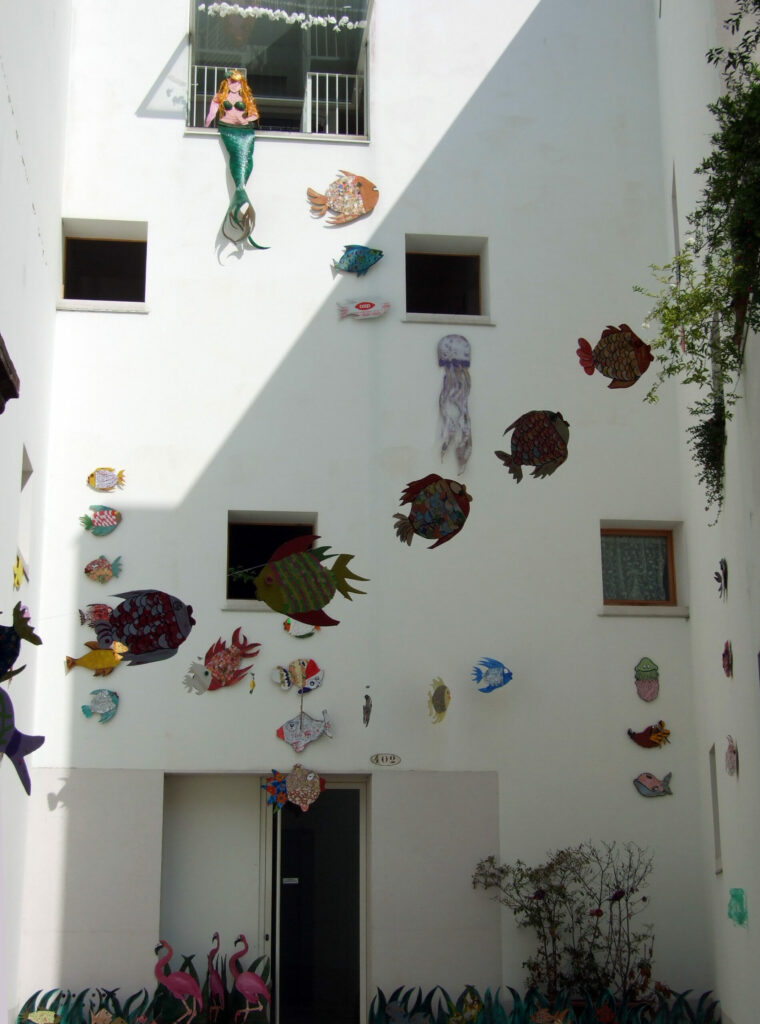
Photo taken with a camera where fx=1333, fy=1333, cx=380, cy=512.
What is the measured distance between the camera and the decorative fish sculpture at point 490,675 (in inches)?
468

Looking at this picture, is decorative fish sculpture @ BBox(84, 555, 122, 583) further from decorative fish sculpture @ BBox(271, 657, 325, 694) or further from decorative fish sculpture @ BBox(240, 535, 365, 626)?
decorative fish sculpture @ BBox(240, 535, 365, 626)

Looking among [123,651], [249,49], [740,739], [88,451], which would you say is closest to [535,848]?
[740,739]

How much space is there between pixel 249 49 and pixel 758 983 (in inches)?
403

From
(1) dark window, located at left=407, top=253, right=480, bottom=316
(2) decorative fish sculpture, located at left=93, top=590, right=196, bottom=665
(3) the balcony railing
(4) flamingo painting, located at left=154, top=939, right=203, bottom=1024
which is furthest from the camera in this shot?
(3) the balcony railing

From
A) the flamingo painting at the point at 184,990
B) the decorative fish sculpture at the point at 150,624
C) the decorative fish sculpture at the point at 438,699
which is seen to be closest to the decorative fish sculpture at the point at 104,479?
the decorative fish sculpture at the point at 150,624

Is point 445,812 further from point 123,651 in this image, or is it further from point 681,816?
point 123,651

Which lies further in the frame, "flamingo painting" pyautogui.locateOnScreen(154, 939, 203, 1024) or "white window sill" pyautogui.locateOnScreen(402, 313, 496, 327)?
"white window sill" pyautogui.locateOnScreen(402, 313, 496, 327)

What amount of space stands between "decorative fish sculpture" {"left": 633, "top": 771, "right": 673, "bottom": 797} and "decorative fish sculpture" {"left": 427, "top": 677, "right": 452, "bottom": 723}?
1823mm

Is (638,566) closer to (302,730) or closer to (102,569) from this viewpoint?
(302,730)

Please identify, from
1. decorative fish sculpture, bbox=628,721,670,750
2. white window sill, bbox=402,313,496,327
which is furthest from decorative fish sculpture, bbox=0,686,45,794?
white window sill, bbox=402,313,496,327

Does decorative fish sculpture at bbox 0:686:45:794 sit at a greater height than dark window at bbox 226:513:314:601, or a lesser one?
lesser

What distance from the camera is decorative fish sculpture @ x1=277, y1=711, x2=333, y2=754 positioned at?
11.7 m

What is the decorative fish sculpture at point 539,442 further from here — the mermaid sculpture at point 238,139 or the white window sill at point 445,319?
the mermaid sculpture at point 238,139

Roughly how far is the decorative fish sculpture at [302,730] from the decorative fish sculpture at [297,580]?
2806 millimetres
